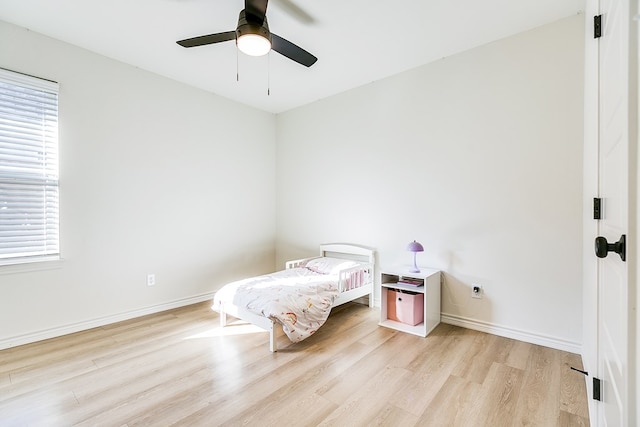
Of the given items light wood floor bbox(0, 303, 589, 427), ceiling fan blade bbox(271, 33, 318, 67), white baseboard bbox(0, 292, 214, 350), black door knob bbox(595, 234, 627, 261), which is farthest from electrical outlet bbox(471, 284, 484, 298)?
white baseboard bbox(0, 292, 214, 350)

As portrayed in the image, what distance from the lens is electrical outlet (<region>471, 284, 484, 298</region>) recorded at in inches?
111

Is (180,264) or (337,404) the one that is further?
(180,264)

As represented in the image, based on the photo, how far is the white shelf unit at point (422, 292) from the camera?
277 cm

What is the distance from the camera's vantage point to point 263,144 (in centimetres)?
448

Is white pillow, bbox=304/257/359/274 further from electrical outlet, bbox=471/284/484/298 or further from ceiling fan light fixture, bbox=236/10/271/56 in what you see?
ceiling fan light fixture, bbox=236/10/271/56

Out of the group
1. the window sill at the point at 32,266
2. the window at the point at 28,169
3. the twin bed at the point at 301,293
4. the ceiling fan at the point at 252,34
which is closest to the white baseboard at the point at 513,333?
the twin bed at the point at 301,293

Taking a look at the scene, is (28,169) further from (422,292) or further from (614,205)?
(614,205)

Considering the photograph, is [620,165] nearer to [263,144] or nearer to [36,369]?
[36,369]

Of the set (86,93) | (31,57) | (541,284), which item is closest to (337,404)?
(541,284)

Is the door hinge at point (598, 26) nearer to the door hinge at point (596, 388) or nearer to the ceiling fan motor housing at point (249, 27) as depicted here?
the door hinge at point (596, 388)

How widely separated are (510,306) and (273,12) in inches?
125

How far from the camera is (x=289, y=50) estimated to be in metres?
2.27

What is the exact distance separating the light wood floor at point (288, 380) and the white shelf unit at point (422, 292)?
0.11 meters

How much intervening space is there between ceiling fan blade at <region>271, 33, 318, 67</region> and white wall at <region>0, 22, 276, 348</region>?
1.85 m
